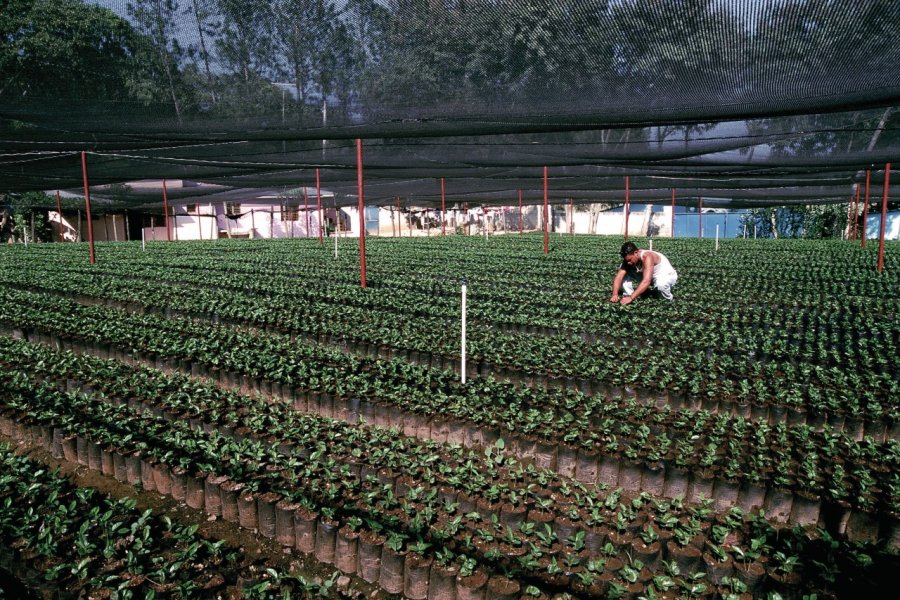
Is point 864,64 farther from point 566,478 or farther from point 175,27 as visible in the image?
point 175,27

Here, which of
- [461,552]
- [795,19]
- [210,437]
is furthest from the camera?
[795,19]

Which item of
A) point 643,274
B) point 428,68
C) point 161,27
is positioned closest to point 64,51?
point 161,27

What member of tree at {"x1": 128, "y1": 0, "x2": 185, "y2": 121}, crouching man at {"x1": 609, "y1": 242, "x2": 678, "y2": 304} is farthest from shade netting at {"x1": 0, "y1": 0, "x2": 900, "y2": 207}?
crouching man at {"x1": 609, "y1": 242, "x2": 678, "y2": 304}

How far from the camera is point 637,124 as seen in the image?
7125mm

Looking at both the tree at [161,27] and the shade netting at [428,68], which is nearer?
the shade netting at [428,68]

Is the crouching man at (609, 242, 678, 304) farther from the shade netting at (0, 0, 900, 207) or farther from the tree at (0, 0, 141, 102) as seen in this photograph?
the tree at (0, 0, 141, 102)

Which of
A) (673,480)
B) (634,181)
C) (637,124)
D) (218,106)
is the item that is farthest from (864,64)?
(634,181)

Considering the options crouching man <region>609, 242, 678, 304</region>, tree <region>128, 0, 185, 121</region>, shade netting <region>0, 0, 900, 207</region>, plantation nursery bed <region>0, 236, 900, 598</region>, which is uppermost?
tree <region>128, 0, 185, 121</region>

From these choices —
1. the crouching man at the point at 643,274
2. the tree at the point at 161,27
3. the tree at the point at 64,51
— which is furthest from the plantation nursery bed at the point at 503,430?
the tree at the point at 161,27

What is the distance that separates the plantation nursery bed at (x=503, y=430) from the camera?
2625 mm

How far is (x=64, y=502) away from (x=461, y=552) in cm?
213

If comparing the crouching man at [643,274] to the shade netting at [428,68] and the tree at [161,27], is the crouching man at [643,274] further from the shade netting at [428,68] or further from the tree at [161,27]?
the tree at [161,27]

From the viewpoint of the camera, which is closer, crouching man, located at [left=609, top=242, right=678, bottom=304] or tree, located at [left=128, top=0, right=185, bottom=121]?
tree, located at [left=128, top=0, right=185, bottom=121]

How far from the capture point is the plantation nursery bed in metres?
2.62
